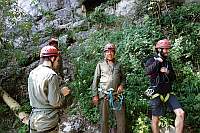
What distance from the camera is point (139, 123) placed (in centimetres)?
771

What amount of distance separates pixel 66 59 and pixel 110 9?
360cm

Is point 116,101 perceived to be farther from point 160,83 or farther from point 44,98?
point 44,98

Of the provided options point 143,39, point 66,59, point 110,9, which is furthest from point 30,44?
point 143,39

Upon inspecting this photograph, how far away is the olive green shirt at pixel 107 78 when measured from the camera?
721cm

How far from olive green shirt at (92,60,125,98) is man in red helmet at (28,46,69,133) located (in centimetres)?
216

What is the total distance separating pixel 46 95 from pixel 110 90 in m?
2.33

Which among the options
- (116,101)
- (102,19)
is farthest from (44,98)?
(102,19)

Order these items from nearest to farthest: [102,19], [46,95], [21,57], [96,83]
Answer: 1. [46,95]
2. [96,83]
3. [21,57]
4. [102,19]

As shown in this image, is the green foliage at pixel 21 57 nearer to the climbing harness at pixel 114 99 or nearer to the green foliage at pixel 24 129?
the green foliage at pixel 24 129

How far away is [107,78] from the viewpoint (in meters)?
7.25

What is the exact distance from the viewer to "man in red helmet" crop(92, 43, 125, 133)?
283 inches

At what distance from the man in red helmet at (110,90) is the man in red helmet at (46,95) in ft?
7.02

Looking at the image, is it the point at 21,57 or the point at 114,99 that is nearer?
the point at 114,99

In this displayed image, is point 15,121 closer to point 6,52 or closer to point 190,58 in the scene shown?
point 6,52
